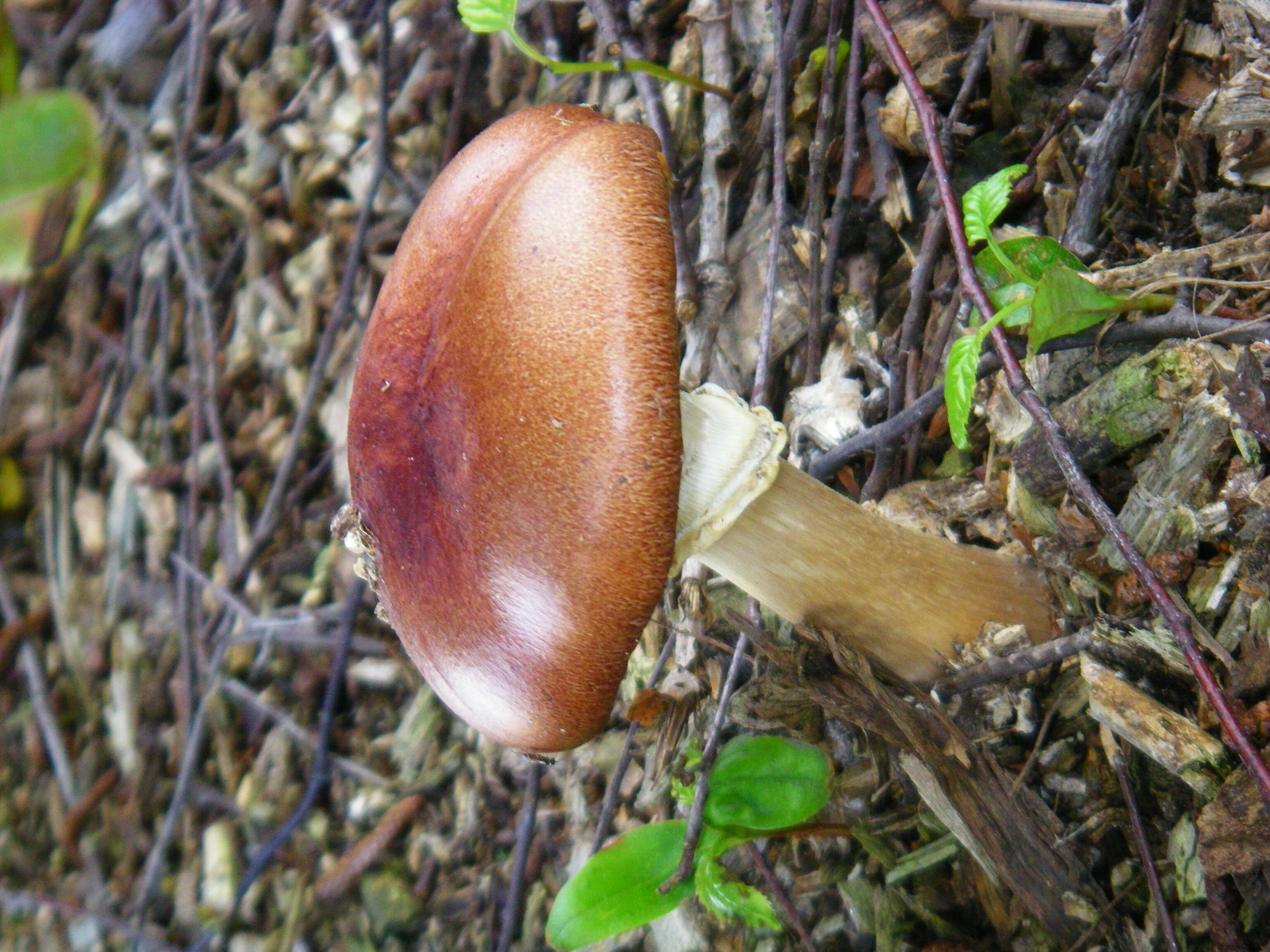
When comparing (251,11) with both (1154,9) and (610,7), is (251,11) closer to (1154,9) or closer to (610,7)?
(610,7)

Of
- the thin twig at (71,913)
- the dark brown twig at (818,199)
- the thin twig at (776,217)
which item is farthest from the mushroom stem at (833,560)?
the thin twig at (71,913)

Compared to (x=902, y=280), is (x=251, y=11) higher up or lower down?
higher up

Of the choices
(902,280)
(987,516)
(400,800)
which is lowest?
(400,800)

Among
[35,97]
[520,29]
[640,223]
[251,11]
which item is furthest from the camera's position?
[251,11]

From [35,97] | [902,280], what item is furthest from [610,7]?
[35,97]

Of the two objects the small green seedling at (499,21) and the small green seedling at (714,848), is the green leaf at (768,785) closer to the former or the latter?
the small green seedling at (714,848)

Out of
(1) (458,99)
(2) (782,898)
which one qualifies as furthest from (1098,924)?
(1) (458,99)

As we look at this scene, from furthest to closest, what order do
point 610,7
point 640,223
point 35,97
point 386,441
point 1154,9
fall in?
1. point 35,97
2. point 610,7
3. point 1154,9
4. point 386,441
5. point 640,223
